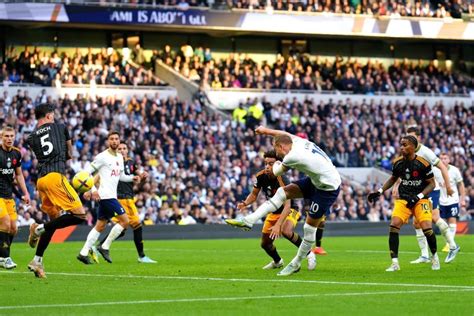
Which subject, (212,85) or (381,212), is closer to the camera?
(381,212)

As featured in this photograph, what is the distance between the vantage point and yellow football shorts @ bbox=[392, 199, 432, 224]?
19.3m

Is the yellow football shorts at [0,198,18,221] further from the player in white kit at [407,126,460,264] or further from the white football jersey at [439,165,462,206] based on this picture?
the white football jersey at [439,165,462,206]

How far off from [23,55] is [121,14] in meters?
4.84

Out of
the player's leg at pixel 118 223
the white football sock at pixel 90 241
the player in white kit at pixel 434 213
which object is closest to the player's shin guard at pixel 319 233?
the player in white kit at pixel 434 213

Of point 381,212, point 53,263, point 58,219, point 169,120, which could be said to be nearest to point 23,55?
point 169,120

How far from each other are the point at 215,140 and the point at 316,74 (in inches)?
487

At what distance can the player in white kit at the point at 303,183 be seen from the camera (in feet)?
54.2

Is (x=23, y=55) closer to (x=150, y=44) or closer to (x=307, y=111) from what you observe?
(x=150, y=44)

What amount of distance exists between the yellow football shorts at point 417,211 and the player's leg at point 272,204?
256 cm

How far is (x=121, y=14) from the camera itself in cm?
4884

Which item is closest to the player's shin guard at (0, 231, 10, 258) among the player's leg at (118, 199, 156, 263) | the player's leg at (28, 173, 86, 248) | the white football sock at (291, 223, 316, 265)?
the player's leg at (28, 173, 86, 248)

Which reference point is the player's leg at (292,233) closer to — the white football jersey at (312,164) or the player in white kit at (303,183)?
the player in white kit at (303,183)

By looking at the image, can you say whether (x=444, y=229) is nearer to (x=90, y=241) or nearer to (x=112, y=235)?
(x=112, y=235)

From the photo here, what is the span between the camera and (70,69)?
45906 mm
